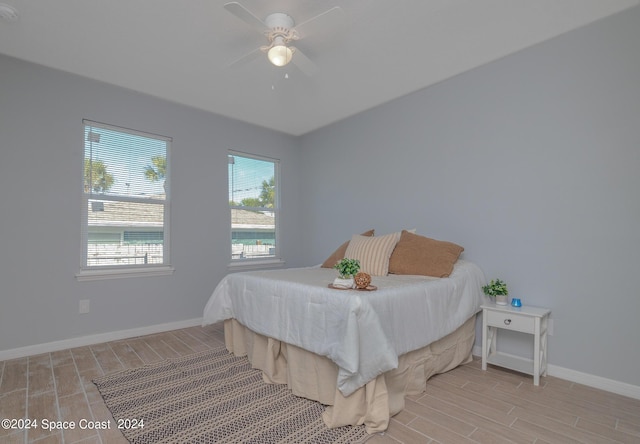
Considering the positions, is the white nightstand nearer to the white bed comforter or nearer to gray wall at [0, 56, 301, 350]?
the white bed comforter

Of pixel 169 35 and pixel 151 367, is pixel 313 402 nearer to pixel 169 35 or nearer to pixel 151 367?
pixel 151 367

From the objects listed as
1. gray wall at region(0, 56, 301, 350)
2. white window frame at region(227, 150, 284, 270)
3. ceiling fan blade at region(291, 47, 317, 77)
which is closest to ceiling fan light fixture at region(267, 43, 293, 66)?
ceiling fan blade at region(291, 47, 317, 77)

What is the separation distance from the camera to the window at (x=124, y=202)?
3195mm

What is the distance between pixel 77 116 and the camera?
310 cm

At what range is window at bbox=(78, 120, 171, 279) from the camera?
3.20 m

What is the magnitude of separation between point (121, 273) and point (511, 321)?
3578 mm

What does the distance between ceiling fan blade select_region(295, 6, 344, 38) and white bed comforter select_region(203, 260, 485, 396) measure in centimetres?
165

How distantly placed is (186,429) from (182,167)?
282 cm

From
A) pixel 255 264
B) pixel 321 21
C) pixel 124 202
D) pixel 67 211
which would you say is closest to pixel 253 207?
pixel 255 264

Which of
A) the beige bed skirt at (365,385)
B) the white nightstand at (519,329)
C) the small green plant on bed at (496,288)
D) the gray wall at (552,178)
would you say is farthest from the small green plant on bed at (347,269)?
the gray wall at (552,178)

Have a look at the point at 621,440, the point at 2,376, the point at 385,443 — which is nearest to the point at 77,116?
the point at 2,376

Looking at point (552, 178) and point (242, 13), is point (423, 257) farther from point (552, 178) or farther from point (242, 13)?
point (242, 13)

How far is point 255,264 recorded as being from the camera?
4395mm

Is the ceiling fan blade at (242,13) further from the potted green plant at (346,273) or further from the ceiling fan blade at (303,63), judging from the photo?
the potted green plant at (346,273)
